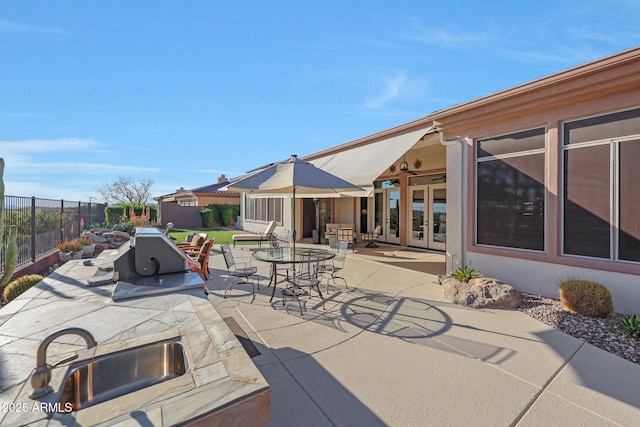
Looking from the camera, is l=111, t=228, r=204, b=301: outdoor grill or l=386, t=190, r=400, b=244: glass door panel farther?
l=386, t=190, r=400, b=244: glass door panel

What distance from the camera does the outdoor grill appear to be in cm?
466

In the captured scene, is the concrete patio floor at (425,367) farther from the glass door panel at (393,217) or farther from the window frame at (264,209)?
the window frame at (264,209)

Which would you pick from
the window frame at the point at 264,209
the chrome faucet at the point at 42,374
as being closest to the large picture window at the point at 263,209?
the window frame at the point at 264,209

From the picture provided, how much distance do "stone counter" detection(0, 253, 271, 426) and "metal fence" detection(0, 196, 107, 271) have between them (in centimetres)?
559

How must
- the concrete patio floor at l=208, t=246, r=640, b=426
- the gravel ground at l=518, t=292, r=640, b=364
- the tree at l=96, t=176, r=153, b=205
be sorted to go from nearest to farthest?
the concrete patio floor at l=208, t=246, r=640, b=426, the gravel ground at l=518, t=292, r=640, b=364, the tree at l=96, t=176, r=153, b=205

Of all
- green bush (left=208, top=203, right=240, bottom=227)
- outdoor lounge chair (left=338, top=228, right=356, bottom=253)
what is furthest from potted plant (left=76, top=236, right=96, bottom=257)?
green bush (left=208, top=203, right=240, bottom=227)

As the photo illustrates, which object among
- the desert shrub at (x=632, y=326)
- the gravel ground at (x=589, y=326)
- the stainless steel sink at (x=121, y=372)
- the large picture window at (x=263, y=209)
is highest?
the large picture window at (x=263, y=209)

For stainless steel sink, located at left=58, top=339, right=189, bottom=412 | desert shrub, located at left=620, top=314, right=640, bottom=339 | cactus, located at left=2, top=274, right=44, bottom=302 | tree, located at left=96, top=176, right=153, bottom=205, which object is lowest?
desert shrub, located at left=620, top=314, right=640, bottom=339

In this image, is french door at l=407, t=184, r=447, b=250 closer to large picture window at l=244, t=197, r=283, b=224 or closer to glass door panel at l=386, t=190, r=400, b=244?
glass door panel at l=386, t=190, r=400, b=244

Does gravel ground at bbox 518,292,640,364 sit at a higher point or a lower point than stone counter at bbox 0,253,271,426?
lower

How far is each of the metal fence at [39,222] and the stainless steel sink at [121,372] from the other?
729 cm

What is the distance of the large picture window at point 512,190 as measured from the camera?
7652 millimetres

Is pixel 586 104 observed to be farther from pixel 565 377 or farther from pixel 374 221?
pixel 374 221

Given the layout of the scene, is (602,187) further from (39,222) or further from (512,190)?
(39,222)
